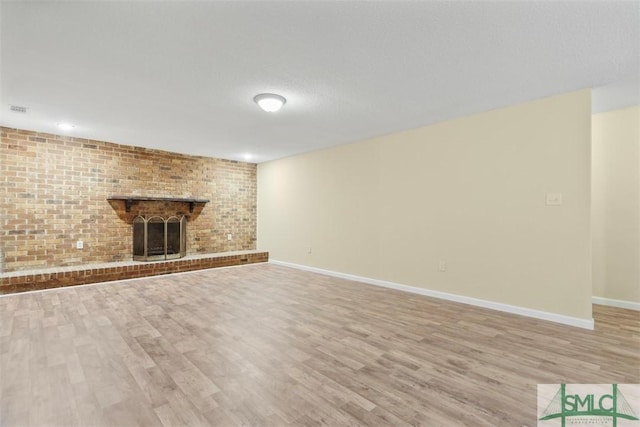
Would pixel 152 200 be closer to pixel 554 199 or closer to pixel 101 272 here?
pixel 101 272

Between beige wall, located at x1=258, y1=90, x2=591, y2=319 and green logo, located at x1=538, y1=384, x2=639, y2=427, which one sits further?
beige wall, located at x1=258, y1=90, x2=591, y2=319

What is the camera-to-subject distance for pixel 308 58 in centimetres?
227

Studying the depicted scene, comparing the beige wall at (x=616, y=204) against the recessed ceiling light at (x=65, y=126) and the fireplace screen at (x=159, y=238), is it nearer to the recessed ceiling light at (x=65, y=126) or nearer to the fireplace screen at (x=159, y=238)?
the fireplace screen at (x=159, y=238)

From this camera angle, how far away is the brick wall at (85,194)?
4.11 metres

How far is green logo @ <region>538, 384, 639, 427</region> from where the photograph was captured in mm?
1530

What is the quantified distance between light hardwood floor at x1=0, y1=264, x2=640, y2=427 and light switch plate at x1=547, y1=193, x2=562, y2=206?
3.97 feet

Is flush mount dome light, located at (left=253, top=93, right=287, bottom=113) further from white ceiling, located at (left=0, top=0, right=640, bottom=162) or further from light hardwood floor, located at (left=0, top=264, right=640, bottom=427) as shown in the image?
light hardwood floor, located at (left=0, top=264, right=640, bottom=427)

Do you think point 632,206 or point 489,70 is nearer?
point 489,70

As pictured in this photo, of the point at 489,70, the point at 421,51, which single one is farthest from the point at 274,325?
the point at 489,70

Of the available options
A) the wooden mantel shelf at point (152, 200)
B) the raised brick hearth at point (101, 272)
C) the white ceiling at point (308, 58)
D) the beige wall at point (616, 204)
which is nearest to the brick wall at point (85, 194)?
the wooden mantel shelf at point (152, 200)

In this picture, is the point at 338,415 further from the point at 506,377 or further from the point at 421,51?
the point at 421,51

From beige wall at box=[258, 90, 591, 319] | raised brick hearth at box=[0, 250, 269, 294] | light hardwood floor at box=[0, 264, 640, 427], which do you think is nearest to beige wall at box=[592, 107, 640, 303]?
light hardwood floor at box=[0, 264, 640, 427]

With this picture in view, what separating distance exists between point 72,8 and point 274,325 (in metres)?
2.72

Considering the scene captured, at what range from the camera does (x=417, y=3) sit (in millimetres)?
1670
